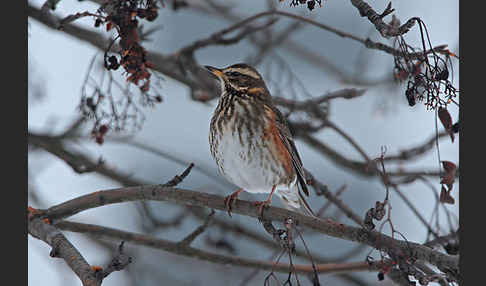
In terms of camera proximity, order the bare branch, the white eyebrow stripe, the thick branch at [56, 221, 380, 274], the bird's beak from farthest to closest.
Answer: the white eyebrow stripe → the bird's beak → the thick branch at [56, 221, 380, 274] → the bare branch

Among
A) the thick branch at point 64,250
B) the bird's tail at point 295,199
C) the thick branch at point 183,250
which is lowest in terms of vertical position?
the thick branch at point 64,250

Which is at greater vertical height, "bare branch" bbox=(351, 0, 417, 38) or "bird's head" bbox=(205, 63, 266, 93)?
"bird's head" bbox=(205, 63, 266, 93)

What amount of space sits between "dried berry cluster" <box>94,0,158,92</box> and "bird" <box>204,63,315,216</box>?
0.54 meters

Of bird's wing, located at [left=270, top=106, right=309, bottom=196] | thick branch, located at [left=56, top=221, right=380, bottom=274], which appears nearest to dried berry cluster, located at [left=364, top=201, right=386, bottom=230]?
thick branch, located at [left=56, top=221, right=380, bottom=274]

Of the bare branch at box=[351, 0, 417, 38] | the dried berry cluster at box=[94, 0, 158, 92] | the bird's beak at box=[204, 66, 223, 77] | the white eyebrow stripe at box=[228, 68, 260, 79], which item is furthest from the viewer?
the white eyebrow stripe at box=[228, 68, 260, 79]

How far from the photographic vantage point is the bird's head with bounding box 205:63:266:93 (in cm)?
244

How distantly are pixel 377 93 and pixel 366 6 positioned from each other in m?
2.78

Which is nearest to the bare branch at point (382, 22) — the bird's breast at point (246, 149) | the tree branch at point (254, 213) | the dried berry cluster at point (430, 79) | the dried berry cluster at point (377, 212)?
the dried berry cluster at point (430, 79)

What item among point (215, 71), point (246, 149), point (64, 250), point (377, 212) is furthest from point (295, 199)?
point (64, 250)

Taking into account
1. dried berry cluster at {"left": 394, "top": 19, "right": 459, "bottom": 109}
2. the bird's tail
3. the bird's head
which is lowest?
dried berry cluster at {"left": 394, "top": 19, "right": 459, "bottom": 109}

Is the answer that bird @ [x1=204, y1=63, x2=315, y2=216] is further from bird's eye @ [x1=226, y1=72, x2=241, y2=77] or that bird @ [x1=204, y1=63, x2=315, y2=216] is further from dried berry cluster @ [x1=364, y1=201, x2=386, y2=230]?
dried berry cluster @ [x1=364, y1=201, x2=386, y2=230]

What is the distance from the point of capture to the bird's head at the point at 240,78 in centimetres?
244

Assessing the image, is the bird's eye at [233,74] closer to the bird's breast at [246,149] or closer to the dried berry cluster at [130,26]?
the bird's breast at [246,149]
